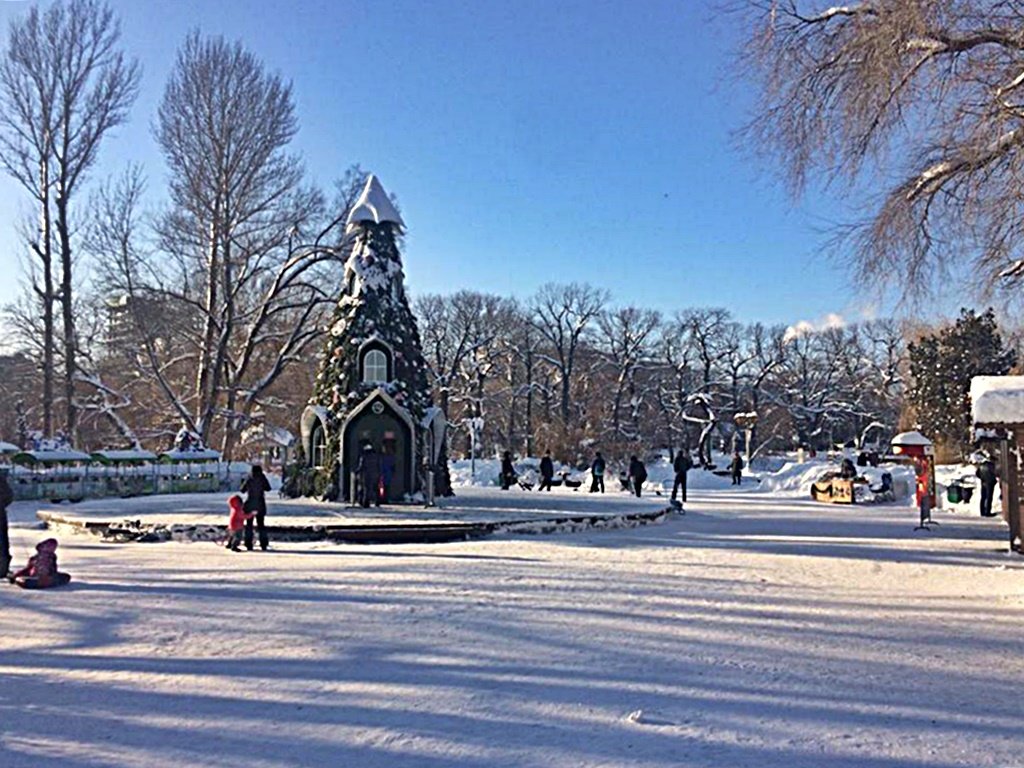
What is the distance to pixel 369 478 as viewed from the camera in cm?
2111

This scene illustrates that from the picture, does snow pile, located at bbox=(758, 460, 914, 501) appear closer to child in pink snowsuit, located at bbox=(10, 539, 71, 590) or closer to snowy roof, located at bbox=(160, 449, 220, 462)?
snowy roof, located at bbox=(160, 449, 220, 462)

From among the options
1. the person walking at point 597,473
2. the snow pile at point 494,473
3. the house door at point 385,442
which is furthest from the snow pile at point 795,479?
the house door at point 385,442

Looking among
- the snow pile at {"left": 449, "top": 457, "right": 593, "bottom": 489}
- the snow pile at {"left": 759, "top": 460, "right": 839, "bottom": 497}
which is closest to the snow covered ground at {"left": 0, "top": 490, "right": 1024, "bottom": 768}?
the snow pile at {"left": 759, "top": 460, "right": 839, "bottom": 497}

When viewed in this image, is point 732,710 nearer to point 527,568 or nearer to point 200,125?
point 527,568

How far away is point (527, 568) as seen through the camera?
40.2ft

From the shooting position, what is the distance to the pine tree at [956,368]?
38938 millimetres

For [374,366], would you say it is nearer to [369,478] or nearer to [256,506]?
[369,478]

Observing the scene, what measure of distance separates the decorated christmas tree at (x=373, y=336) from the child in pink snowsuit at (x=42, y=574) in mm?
11143

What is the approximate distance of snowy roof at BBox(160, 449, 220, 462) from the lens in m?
31.8

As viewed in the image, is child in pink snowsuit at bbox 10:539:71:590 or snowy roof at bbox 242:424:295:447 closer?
child in pink snowsuit at bbox 10:539:71:590

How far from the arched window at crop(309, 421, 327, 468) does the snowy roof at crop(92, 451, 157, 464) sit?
1112cm

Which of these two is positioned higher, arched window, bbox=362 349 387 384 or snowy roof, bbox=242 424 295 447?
arched window, bbox=362 349 387 384

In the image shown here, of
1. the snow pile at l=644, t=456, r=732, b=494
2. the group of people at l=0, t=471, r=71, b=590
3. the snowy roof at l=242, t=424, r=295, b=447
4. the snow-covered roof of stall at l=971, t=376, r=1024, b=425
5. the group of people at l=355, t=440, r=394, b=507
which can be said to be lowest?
the snow pile at l=644, t=456, r=732, b=494

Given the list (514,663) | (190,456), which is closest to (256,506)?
(514,663)
